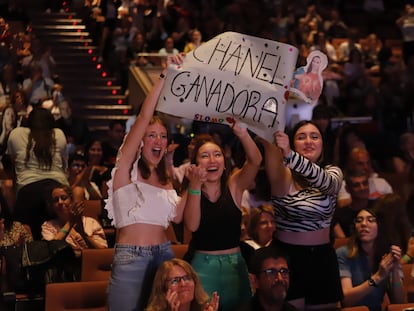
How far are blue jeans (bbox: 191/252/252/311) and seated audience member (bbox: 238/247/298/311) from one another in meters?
0.16

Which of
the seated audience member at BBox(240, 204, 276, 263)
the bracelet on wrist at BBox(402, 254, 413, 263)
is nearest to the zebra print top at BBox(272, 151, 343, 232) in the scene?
the seated audience member at BBox(240, 204, 276, 263)

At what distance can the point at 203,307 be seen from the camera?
4219mm

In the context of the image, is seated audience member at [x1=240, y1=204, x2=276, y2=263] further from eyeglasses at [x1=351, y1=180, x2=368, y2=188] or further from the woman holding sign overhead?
the woman holding sign overhead

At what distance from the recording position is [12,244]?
550 cm

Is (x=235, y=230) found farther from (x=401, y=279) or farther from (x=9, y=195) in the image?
(x=9, y=195)

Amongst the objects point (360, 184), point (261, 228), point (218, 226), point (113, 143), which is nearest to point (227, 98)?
point (218, 226)

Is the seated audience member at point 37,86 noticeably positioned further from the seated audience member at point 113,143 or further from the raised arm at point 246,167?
the raised arm at point 246,167

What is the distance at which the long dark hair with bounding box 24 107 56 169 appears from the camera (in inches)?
254

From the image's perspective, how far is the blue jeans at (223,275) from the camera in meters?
4.37

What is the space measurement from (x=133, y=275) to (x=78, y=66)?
7807 millimetres

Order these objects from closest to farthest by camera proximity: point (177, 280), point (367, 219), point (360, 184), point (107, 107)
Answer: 1. point (177, 280)
2. point (367, 219)
3. point (360, 184)
4. point (107, 107)

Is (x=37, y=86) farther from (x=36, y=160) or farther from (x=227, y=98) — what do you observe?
(x=227, y=98)

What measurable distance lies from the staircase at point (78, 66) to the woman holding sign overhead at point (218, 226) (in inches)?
276

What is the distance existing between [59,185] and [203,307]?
2368 millimetres
